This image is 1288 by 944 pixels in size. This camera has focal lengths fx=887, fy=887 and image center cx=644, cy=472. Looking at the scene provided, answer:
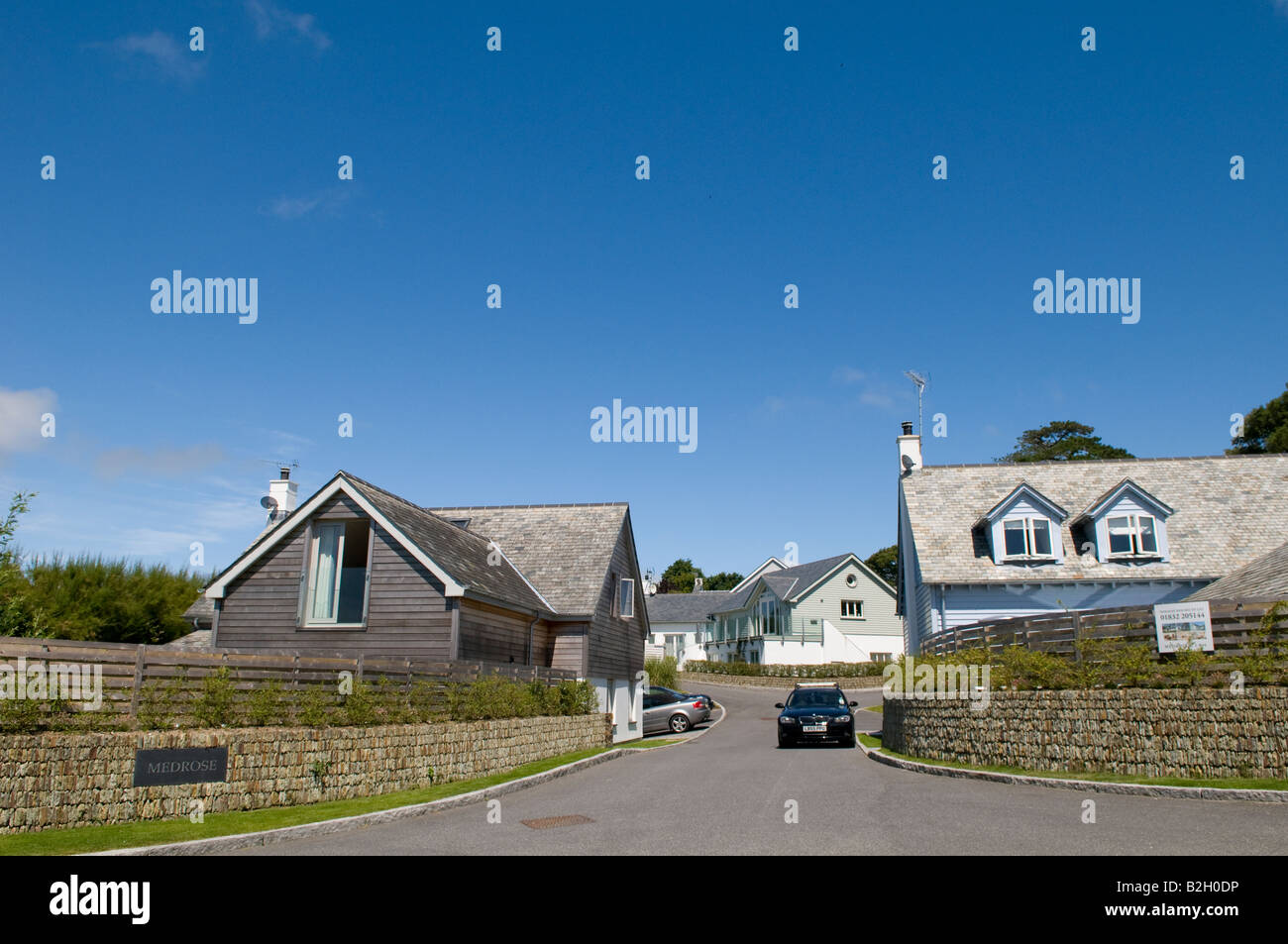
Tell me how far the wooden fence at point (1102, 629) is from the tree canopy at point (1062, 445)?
5567 centimetres

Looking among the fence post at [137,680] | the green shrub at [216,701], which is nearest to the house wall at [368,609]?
the green shrub at [216,701]

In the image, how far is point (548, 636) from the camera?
2702cm

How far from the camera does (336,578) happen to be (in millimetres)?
21469

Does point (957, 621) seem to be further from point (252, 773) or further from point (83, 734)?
point (83, 734)

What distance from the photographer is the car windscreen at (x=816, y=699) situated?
80.8 feet

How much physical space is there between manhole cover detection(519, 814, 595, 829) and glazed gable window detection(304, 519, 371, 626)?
35.4ft

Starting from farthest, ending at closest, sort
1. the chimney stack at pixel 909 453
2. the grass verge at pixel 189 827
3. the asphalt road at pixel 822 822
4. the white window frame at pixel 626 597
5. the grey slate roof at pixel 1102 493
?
the chimney stack at pixel 909 453 < the white window frame at pixel 626 597 < the grey slate roof at pixel 1102 493 < the grass verge at pixel 189 827 < the asphalt road at pixel 822 822

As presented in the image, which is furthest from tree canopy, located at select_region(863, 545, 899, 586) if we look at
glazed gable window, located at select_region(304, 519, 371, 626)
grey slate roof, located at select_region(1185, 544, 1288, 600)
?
glazed gable window, located at select_region(304, 519, 371, 626)

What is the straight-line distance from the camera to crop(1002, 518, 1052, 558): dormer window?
29.7 metres

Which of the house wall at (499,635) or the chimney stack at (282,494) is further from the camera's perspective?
the chimney stack at (282,494)

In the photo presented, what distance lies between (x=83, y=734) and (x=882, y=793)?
10970 mm

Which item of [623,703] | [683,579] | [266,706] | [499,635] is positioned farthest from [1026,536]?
[683,579]

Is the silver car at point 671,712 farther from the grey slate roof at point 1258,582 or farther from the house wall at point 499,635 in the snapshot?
the grey slate roof at point 1258,582
